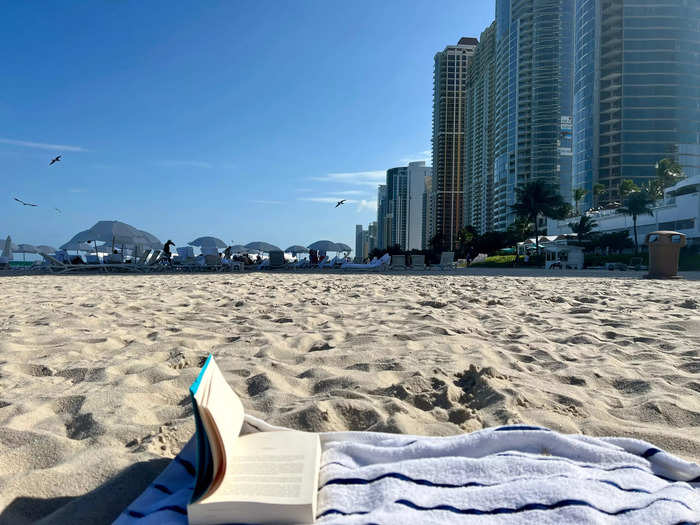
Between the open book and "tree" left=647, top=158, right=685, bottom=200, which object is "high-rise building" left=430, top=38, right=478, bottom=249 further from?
the open book

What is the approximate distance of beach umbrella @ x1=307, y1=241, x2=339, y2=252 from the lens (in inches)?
1137

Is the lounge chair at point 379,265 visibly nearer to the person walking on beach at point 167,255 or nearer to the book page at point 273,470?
the person walking on beach at point 167,255

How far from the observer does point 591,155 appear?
80312mm

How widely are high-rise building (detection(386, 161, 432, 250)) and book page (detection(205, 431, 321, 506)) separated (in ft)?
463

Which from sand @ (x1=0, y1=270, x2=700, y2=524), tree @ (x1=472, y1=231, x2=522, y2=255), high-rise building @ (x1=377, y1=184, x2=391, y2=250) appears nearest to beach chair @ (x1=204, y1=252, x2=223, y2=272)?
sand @ (x1=0, y1=270, x2=700, y2=524)

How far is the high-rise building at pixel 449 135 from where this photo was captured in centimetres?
11094

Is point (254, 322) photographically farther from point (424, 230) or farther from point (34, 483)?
point (424, 230)

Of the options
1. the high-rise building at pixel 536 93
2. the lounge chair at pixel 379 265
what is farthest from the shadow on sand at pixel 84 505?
the high-rise building at pixel 536 93

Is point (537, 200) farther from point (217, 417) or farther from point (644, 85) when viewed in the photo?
point (217, 417)

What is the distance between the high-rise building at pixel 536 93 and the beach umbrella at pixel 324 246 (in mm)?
66347

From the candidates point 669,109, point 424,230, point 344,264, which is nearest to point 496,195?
point 669,109

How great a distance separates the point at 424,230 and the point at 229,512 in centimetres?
14602

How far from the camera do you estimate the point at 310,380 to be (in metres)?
2.59

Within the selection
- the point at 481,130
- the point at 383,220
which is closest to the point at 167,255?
the point at 481,130
